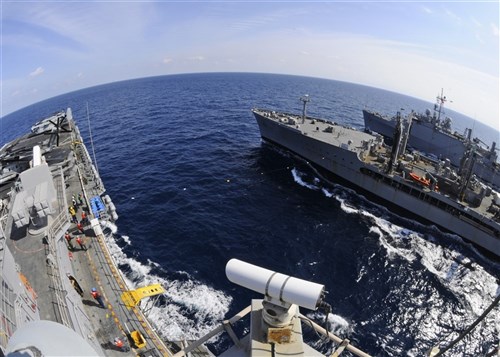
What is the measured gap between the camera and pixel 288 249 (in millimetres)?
35938

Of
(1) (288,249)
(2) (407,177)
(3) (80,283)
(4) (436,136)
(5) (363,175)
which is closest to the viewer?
(3) (80,283)

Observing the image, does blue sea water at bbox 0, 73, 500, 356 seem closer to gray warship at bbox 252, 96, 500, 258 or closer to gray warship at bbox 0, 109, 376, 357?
gray warship at bbox 252, 96, 500, 258

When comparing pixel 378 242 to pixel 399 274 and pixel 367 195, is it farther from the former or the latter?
pixel 367 195

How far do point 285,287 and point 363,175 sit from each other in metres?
50.5

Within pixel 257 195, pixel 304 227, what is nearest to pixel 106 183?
pixel 257 195

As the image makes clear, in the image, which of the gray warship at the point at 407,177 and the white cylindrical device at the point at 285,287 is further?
the gray warship at the point at 407,177

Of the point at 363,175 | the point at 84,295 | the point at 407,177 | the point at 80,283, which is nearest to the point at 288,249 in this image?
the point at 84,295

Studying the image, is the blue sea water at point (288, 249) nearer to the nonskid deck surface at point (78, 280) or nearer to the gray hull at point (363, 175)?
the gray hull at point (363, 175)

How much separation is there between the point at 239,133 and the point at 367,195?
39.8 m

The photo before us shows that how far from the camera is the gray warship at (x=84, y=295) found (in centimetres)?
689

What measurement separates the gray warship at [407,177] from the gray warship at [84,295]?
3774 centimetres

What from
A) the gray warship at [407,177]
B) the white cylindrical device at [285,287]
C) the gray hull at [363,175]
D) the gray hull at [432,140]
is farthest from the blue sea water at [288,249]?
the gray hull at [432,140]

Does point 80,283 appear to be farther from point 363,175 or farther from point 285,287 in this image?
point 363,175

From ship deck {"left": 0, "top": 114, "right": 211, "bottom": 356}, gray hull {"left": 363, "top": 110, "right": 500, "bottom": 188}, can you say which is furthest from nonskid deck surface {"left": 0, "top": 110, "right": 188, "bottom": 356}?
gray hull {"left": 363, "top": 110, "right": 500, "bottom": 188}
